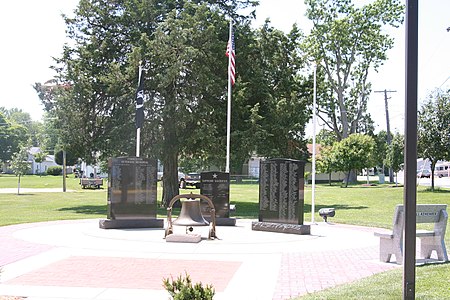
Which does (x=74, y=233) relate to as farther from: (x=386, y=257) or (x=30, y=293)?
(x=386, y=257)

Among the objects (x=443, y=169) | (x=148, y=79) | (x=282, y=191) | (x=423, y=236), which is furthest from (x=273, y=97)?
(x=443, y=169)

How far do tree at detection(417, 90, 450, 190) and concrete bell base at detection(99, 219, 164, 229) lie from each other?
2744 cm

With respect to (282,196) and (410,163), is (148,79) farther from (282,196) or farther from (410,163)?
(410,163)

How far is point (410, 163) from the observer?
555 cm

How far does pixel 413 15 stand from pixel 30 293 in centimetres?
617

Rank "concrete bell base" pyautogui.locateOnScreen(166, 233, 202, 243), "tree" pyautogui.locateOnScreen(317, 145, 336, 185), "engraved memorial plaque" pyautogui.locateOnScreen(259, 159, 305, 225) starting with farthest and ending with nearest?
"tree" pyautogui.locateOnScreen(317, 145, 336, 185) → "engraved memorial plaque" pyautogui.locateOnScreen(259, 159, 305, 225) → "concrete bell base" pyautogui.locateOnScreen(166, 233, 202, 243)

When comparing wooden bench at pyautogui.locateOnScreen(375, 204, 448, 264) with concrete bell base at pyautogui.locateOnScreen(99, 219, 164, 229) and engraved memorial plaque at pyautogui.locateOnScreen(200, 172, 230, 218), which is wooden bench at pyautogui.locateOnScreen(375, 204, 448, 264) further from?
concrete bell base at pyautogui.locateOnScreen(99, 219, 164, 229)

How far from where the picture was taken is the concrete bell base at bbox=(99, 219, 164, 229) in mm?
15556

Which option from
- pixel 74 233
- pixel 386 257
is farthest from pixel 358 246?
pixel 74 233

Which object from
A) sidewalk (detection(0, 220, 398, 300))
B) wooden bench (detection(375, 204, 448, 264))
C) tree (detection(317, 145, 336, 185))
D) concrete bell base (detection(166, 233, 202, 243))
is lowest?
sidewalk (detection(0, 220, 398, 300))

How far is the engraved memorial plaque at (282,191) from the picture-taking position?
1495 cm

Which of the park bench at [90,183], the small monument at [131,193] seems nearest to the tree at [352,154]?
the park bench at [90,183]

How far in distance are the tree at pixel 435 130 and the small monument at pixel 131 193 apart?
1082 inches

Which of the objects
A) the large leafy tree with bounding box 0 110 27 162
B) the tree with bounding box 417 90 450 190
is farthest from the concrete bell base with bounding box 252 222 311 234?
the large leafy tree with bounding box 0 110 27 162
